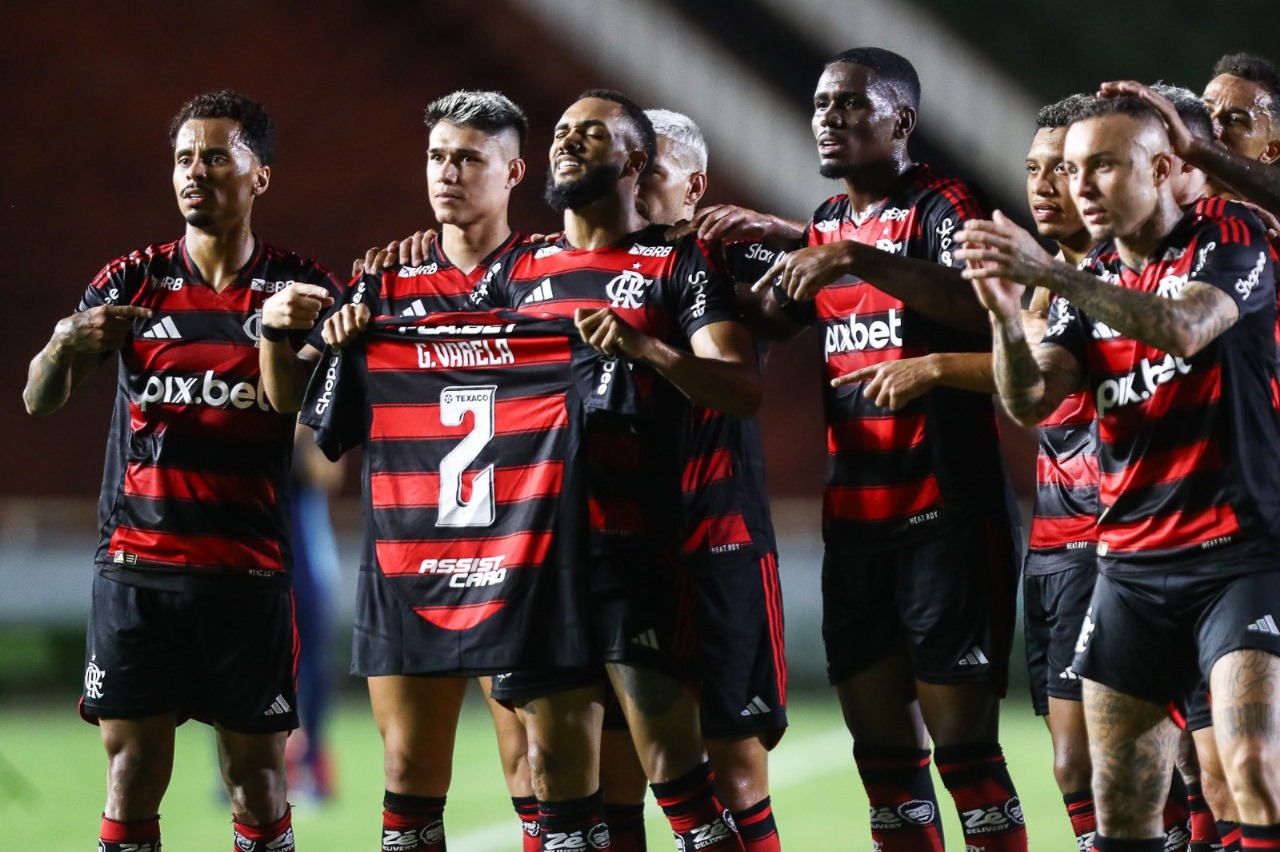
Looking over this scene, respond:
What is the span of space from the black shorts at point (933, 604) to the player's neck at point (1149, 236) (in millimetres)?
850

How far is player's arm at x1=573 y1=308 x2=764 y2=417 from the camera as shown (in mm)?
4352

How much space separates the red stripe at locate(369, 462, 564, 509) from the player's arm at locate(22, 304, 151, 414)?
0.90 metres

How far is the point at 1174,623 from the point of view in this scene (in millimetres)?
4117

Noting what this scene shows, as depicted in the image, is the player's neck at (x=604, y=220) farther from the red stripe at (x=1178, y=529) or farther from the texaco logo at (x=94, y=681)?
the texaco logo at (x=94, y=681)

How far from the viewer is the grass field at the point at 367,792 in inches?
286

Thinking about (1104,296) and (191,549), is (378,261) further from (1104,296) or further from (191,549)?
(1104,296)

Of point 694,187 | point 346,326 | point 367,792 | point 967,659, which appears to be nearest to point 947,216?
point 967,659

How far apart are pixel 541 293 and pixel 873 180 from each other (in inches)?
39.6

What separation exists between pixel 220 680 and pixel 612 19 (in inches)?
498

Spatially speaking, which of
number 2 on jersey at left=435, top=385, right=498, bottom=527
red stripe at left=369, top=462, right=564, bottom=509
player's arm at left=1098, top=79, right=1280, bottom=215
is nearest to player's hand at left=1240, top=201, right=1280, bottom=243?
player's arm at left=1098, top=79, right=1280, bottom=215

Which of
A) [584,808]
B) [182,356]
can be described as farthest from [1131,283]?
[182,356]

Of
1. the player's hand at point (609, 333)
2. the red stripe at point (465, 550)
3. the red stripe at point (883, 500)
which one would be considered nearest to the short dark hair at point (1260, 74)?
the red stripe at point (883, 500)

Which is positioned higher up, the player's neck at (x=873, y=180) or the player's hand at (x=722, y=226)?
the player's neck at (x=873, y=180)

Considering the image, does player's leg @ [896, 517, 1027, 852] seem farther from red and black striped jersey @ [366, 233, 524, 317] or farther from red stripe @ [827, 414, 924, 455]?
red and black striped jersey @ [366, 233, 524, 317]
